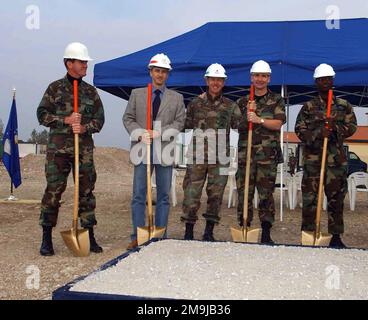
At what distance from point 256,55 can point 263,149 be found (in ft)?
5.66

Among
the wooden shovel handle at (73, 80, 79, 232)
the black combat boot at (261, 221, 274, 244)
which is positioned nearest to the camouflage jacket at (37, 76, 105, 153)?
the wooden shovel handle at (73, 80, 79, 232)

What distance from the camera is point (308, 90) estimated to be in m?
7.00

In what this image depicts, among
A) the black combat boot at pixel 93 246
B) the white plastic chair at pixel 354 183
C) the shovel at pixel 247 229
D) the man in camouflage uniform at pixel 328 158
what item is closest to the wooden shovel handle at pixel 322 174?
the man in camouflage uniform at pixel 328 158

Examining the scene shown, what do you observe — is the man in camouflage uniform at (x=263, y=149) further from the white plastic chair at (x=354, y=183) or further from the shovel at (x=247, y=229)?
the white plastic chair at (x=354, y=183)

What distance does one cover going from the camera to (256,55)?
5.74m

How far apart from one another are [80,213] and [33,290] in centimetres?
113

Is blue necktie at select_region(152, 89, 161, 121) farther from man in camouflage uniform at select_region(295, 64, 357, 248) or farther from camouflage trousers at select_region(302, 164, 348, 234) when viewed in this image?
camouflage trousers at select_region(302, 164, 348, 234)

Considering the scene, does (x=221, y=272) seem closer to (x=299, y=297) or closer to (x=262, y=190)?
(x=299, y=297)

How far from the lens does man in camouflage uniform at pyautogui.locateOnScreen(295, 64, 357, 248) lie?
436 cm

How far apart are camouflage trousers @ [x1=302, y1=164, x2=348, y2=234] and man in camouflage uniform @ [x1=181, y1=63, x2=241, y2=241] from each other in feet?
2.55

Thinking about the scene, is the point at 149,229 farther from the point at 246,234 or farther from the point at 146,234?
the point at 246,234

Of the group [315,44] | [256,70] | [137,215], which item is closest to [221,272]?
[137,215]

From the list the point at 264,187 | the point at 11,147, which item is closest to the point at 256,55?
the point at 264,187
